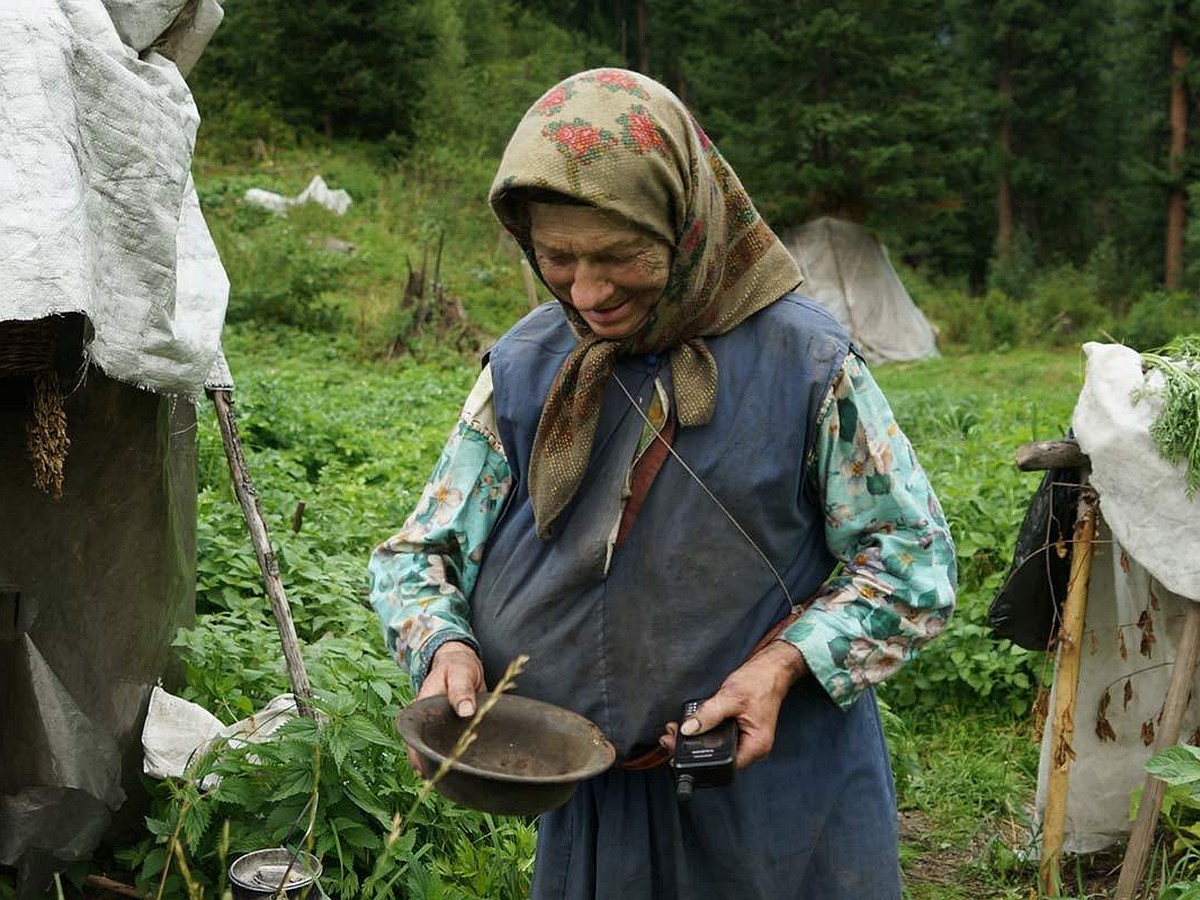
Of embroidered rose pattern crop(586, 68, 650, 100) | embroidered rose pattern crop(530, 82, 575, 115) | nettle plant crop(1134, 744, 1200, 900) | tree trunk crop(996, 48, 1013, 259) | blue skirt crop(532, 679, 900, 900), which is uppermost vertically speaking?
tree trunk crop(996, 48, 1013, 259)

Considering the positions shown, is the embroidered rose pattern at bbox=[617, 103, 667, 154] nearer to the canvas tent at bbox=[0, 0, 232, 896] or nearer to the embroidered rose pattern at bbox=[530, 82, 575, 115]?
the embroidered rose pattern at bbox=[530, 82, 575, 115]

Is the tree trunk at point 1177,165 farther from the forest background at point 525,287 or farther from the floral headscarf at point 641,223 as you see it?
the floral headscarf at point 641,223

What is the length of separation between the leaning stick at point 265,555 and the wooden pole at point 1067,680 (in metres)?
2.04

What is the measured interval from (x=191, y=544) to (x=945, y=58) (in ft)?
69.9

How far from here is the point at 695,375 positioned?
1.86 metres

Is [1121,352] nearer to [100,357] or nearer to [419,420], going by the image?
[100,357]

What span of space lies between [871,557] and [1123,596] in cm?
214

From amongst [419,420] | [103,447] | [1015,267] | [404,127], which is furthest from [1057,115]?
[103,447]

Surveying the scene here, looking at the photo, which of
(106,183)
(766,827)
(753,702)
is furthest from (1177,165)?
(753,702)

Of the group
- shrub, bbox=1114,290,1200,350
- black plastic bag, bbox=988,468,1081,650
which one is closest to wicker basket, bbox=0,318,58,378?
black plastic bag, bbox=988,468,1081,650

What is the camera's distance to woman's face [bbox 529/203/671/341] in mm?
1757

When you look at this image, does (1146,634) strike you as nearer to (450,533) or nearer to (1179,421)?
(1179,421)

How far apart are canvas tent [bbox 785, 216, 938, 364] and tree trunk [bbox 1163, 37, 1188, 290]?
4.59 metres

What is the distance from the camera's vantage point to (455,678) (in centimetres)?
187
